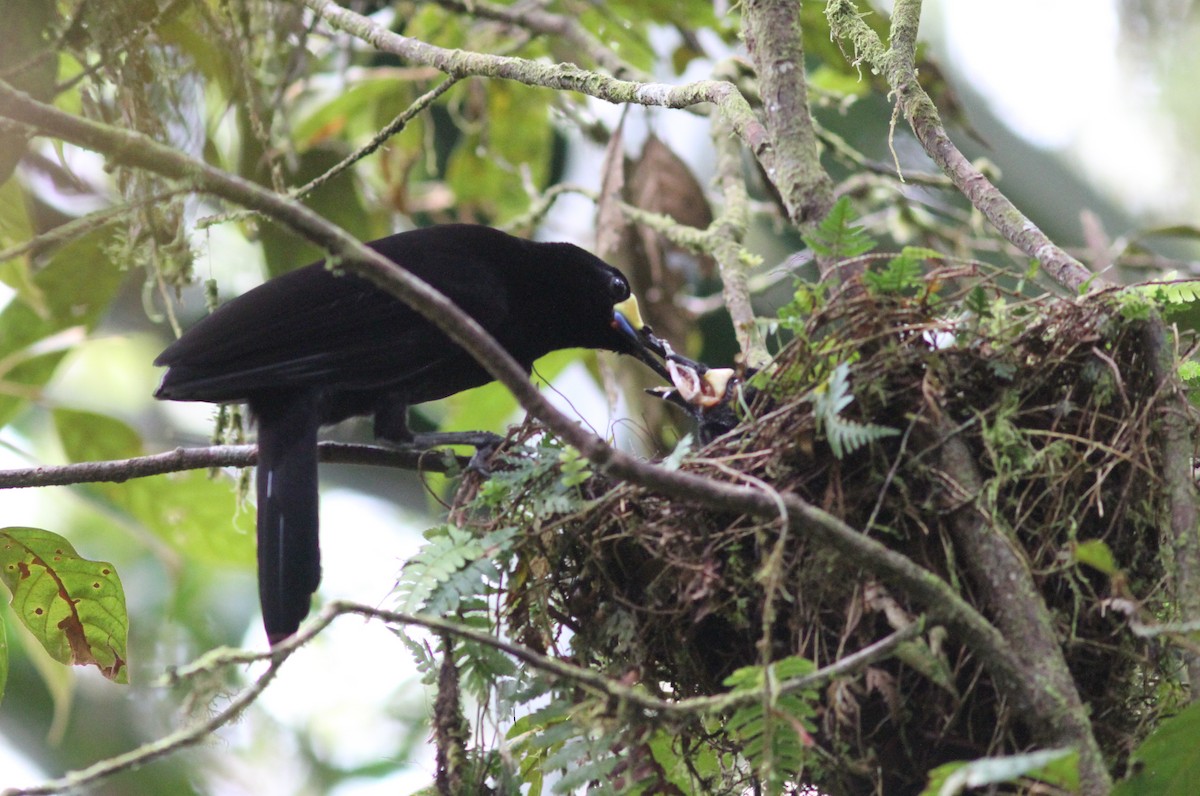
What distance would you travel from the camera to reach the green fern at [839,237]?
2.75 metres

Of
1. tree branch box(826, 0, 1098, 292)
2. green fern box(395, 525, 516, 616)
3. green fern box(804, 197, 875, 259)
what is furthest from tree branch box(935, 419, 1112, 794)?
green fern box(395, 525, 516, 616)

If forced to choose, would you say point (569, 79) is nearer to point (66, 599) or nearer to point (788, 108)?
point (788, 108)

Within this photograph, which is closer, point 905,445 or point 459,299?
point 905,445

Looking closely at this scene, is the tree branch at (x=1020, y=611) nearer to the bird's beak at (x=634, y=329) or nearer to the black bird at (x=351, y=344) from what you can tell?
the black bird at (x=351, y=344)

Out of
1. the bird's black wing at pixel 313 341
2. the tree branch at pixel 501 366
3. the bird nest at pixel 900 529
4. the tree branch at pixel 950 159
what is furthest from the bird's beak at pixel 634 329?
the tree branch at pixel 501 366

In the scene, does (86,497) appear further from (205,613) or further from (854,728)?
(205,613)

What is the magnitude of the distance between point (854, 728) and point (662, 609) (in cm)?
51

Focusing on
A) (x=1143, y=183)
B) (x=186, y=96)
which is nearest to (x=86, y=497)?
(x=186, y=96)

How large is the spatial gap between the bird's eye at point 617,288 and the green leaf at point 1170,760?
10.4 ft

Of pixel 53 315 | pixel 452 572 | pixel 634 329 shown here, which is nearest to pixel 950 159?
pixel 452 572

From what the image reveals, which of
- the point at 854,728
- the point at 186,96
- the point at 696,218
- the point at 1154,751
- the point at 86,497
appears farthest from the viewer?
the point at 696,218

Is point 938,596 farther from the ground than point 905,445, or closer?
closer

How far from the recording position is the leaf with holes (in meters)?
3.22

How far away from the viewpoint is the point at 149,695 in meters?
8.76
